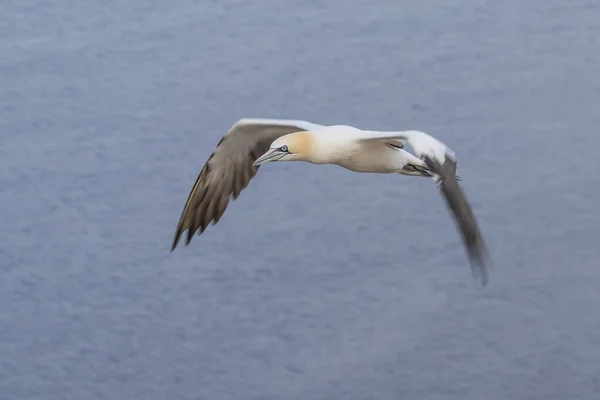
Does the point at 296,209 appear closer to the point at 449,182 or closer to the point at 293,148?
the point at 293,148

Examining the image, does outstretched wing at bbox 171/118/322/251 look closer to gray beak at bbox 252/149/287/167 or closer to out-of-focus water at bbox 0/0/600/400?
gray beak at bbox 252/149/287/167

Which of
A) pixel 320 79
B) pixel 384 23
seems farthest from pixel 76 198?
pixel 384 23

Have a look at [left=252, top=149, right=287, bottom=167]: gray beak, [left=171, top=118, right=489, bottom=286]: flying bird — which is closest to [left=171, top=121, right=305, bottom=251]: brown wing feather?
[left=171, top=118, right=489, bottom=286]: flying bird

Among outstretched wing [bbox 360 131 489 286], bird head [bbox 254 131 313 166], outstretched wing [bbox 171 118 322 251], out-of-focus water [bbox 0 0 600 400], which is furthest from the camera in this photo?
out-of-focus water [bbox 0 0 600 400]

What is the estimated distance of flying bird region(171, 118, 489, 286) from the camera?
2293mm

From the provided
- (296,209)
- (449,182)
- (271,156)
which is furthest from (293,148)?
(296,209)

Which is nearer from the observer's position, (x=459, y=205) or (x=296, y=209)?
(x=459, y=205)

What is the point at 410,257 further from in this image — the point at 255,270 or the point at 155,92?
the point at 155,92

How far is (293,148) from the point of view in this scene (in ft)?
8.20

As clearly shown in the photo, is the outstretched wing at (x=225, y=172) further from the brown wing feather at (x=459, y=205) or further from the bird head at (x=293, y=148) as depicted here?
the brown wing feather at (x=459, y=205)

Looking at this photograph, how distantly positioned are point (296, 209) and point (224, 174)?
0.92 m

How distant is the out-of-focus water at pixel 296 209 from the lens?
3.73m

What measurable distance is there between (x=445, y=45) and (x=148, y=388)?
1.47m

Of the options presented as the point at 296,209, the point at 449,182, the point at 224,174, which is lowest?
the point at 296,209
